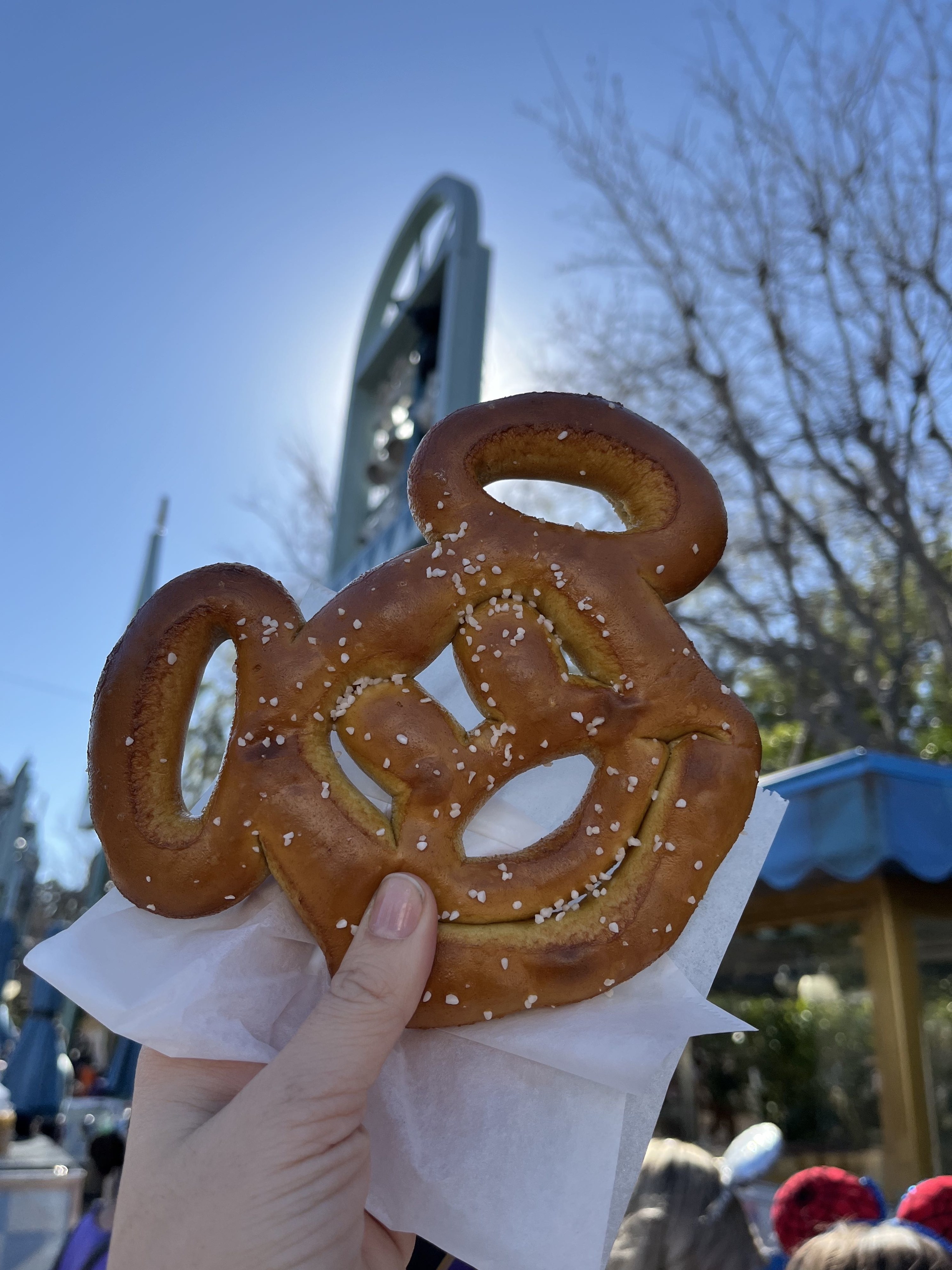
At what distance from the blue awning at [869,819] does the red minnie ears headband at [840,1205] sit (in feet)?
6.90

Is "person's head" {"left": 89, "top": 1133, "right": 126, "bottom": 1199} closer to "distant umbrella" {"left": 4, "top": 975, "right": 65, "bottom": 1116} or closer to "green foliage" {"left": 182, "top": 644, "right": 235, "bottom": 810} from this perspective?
"green foliage" {"left": 182, "top": 644, "right": 235, "bottom": 810}

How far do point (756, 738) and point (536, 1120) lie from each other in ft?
2.16

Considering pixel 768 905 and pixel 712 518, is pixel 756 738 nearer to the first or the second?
pixel 712 518

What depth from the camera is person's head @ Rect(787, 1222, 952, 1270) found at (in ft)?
4.90

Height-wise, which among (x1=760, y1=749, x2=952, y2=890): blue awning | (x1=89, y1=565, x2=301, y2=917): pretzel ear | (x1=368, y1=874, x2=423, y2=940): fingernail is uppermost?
(x1=760, y1=749, x2=952, y2=890): blue awning

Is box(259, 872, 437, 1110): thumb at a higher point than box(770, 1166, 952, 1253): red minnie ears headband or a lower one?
higher

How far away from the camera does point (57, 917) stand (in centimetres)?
2462

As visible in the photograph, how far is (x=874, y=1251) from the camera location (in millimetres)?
1519

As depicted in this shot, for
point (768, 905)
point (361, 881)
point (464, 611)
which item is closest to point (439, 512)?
point (464, 611)

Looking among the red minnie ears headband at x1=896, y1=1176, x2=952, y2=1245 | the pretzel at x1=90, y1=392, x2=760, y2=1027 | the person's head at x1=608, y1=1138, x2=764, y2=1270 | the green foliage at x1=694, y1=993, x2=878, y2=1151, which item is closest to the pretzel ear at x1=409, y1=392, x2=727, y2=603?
the pretzel at x1=90, y1=392, x2=760, y2=1027

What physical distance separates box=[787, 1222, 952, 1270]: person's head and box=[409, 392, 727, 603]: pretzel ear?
118cm

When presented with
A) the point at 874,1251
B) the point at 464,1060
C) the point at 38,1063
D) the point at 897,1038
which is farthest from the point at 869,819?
the point at 38,1063

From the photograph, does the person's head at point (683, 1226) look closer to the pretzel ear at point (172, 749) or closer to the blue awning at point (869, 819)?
the pretzel ear at point (172, 749)

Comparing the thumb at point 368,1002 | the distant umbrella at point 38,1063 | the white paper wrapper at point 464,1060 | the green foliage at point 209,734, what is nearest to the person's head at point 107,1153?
the green foliage at point 209,734
